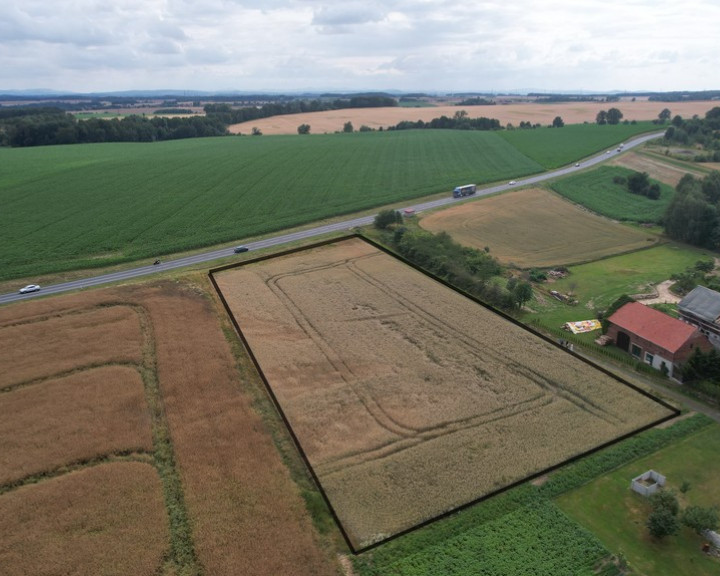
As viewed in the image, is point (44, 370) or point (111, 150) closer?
point (44, 370)

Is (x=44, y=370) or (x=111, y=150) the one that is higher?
(x=111, y=150)

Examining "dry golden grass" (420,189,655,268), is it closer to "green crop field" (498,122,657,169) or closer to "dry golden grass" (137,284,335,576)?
"green crop field" (498,122,657,169)

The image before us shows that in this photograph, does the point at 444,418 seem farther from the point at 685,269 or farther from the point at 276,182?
the point at 276,182

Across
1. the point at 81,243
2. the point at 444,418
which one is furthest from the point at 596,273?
the point at 81,243

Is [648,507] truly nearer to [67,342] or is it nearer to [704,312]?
[704,312]

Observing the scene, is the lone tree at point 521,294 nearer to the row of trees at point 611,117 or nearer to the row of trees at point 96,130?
the row of trees at point 96,130

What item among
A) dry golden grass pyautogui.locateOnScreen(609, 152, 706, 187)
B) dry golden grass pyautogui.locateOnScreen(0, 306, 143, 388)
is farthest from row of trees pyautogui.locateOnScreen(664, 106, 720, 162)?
dry golden grass pyautogui.locateOnScreen(0, 306, 143, 388)

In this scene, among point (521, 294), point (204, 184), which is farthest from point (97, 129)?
point (521, 294)
